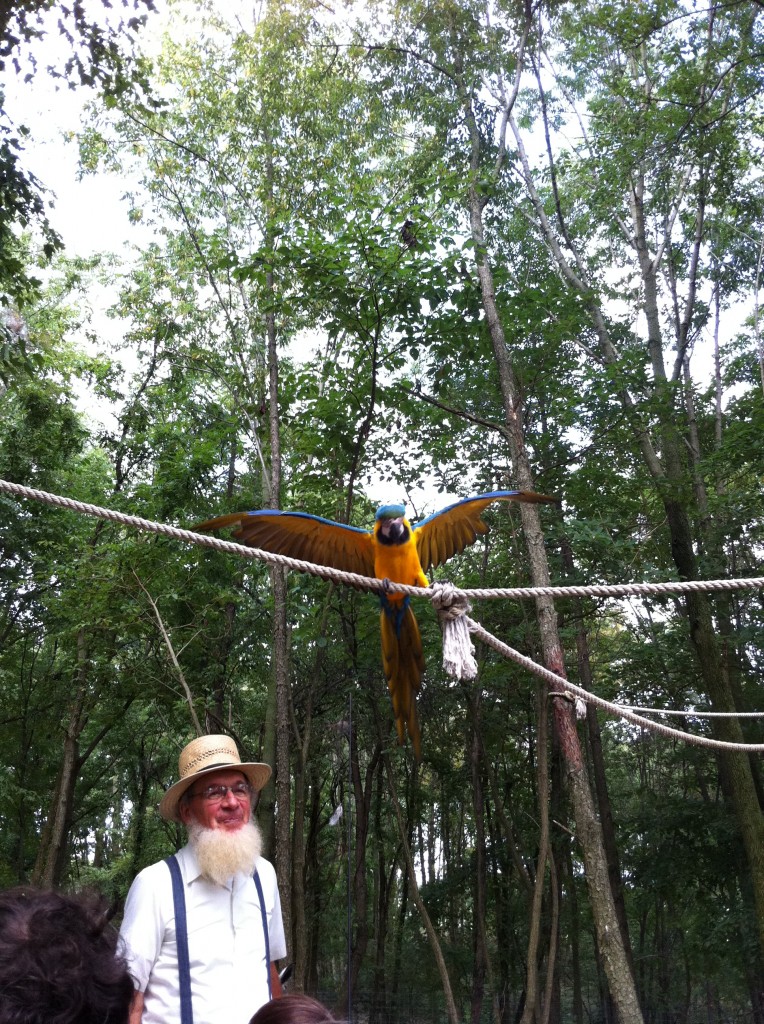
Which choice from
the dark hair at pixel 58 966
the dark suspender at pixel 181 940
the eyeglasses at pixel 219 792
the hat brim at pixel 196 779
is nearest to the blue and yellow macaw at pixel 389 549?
the hat brim at pixel 196 779

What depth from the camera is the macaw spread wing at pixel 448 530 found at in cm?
389

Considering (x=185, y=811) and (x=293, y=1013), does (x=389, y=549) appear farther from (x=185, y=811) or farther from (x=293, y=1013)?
(x=293, y=1013)

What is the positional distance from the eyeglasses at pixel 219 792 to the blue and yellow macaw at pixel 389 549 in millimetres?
1253

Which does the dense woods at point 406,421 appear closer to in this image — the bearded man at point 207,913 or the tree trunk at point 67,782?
the tree trunk at point 67,782

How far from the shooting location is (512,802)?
11984 millimetres

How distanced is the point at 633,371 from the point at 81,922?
7.91 m

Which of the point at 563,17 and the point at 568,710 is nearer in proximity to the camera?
the point at 568,710

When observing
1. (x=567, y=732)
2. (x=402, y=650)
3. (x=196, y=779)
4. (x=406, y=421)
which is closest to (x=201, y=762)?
(x=196, y=779)

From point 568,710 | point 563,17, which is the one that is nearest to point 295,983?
point 568,710

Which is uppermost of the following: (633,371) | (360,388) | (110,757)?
(633,371)

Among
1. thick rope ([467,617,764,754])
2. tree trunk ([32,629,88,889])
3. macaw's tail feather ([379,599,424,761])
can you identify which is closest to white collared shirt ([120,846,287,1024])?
thick rope ([467,617,764,754])

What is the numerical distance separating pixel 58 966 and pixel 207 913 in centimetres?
121

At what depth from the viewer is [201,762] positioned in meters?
2.04

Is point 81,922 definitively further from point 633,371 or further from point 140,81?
point 633,371
